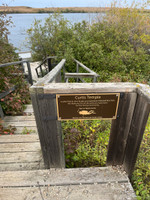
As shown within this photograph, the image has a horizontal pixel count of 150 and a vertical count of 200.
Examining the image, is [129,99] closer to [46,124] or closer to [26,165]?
[46,124]

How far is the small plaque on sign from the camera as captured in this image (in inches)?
53.3

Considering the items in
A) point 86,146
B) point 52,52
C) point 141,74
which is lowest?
point 141,74

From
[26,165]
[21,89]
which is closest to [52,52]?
[21,89]

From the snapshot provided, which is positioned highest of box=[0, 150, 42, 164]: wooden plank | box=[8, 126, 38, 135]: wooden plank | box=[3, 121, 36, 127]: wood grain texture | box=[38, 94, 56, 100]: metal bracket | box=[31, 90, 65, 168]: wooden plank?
box=[38, 94, 56, 100]: metal bracket

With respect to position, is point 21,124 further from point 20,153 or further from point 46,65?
point 46,65

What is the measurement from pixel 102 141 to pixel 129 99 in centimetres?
133

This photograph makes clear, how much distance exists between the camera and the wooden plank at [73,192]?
1528mm

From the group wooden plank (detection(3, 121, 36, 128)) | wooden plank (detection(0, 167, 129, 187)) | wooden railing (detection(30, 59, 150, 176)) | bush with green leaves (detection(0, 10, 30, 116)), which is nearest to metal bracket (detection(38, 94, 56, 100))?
wooden railing (detection(30, 59, 150, 176))

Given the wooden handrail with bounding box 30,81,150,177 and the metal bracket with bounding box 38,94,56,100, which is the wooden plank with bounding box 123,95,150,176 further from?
the metal bracket with bounding box 38,94,56,100

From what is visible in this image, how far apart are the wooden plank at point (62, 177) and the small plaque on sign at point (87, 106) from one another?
2.78ft

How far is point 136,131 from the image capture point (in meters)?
1.48

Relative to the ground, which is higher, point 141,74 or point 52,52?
point 52,52

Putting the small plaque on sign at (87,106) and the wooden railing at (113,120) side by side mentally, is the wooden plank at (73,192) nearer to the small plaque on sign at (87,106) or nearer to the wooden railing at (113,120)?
the wooden railing at (113,120)

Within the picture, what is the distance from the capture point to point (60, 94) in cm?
135
